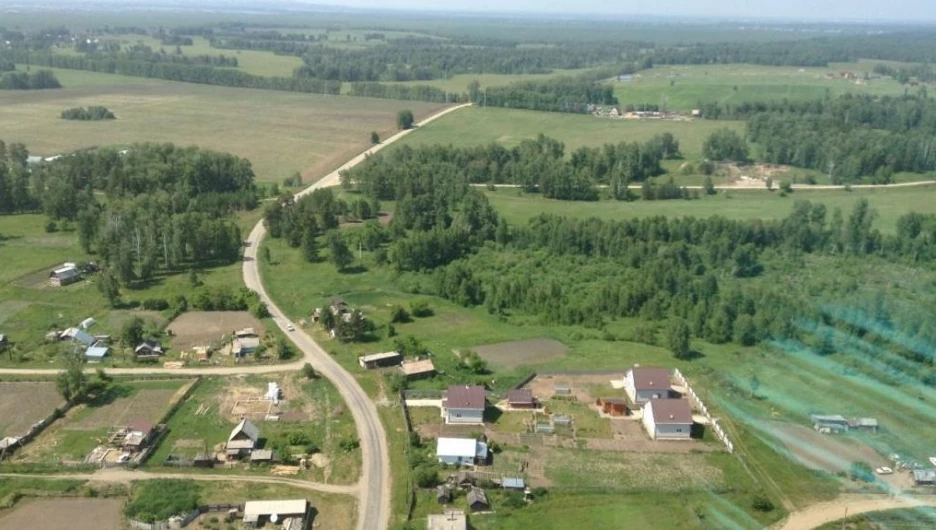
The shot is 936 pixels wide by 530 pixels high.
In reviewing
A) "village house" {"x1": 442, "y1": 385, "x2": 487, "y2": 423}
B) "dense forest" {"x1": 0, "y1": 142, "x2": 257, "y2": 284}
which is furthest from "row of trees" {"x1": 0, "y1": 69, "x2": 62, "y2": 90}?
"village house" {"x1": 442, "y1": 385, "x2": 487, "y2": 423}

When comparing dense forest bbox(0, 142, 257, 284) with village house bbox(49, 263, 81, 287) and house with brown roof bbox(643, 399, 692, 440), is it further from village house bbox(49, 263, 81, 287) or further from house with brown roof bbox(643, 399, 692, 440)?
house with brown roof bbox(643, 399, 692, 440)

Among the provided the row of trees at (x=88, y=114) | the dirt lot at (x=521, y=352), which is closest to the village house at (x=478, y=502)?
the dirt lot at (x=521, y=352)

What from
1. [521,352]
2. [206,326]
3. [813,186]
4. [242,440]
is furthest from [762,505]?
[813,186]

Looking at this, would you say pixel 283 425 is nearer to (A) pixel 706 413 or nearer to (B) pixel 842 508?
(A) pixel 706 413

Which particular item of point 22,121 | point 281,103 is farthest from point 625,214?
point 22,121

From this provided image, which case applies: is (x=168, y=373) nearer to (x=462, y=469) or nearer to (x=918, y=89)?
(x=462, y=469)

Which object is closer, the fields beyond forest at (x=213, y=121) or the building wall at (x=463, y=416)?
the building wall at (x=463, y=416)

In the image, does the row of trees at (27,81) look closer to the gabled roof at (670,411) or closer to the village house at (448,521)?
the gabled roof at (670,411)
